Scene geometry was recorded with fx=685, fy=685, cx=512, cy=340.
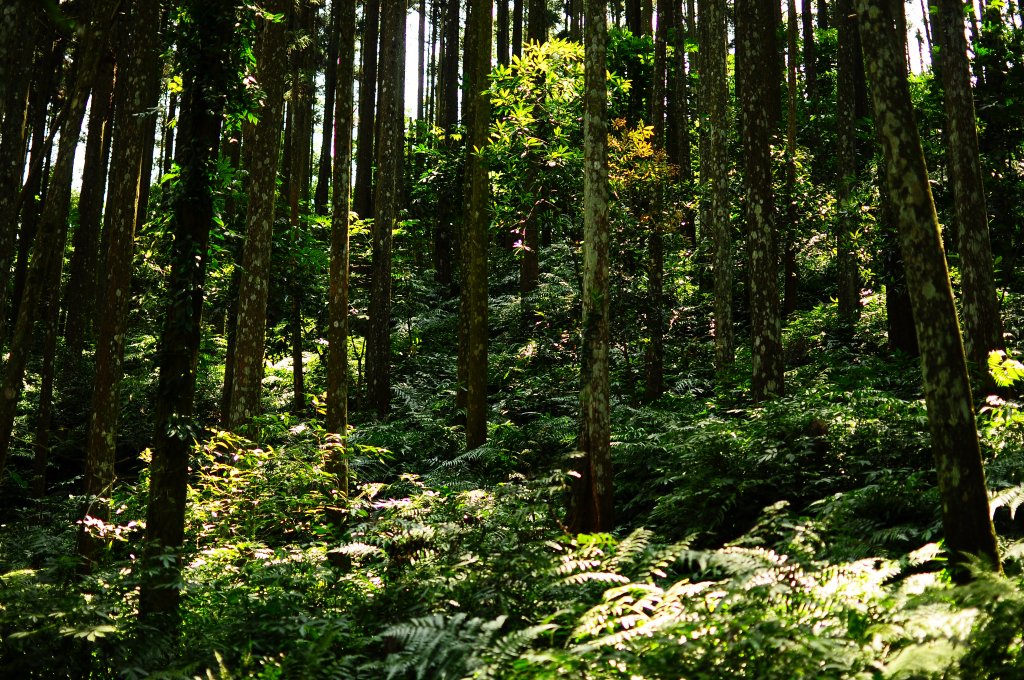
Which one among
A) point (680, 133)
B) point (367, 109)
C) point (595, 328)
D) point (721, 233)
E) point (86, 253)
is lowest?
point (595, 328)

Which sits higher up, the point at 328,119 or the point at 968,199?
the point at 328,119

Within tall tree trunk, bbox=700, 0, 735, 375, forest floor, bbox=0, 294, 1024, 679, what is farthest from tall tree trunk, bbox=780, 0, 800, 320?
forest floor, bbox=0, 294, 1024, 679

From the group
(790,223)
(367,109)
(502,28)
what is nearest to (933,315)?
(790,223)

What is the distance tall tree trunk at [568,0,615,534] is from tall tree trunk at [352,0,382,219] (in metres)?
10.00

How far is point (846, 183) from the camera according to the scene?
545 inches

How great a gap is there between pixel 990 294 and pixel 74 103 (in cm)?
1023

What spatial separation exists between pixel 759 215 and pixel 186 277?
24.2 feet

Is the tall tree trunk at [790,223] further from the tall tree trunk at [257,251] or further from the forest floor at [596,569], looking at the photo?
the tall tree trunk at [257,251]

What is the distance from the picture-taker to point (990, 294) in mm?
8445

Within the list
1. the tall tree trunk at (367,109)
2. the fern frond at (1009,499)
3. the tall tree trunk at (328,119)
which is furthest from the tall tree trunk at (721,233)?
the tall tree trunk at (328,119)

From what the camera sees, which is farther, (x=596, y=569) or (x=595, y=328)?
(x=595, y=328)

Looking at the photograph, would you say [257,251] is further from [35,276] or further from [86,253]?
[86,253]

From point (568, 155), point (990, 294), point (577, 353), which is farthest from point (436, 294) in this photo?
point (990, 294)

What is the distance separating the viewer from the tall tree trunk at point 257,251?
962cm
